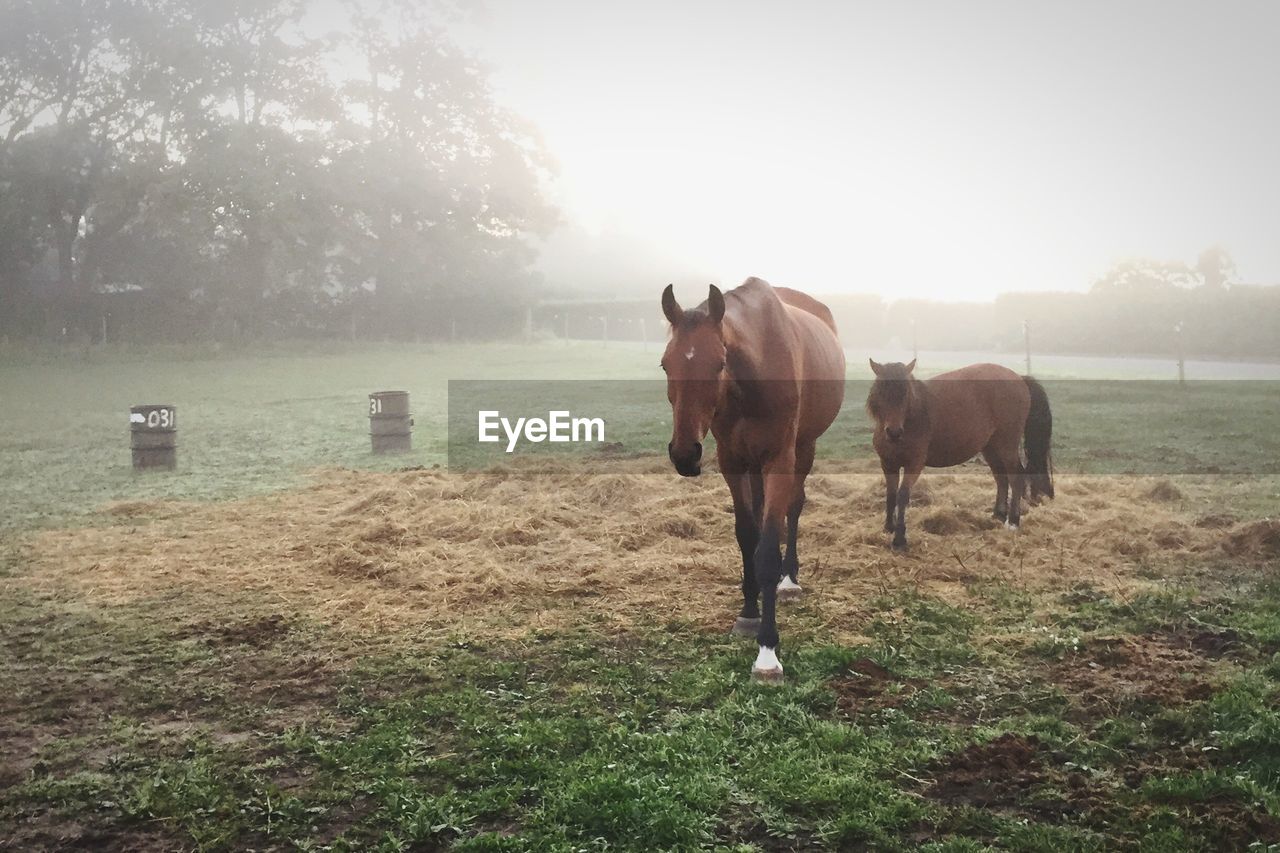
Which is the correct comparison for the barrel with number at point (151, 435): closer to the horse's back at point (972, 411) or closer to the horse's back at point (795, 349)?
the horse's back at point (795, 349)

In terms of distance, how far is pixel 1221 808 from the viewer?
254cm

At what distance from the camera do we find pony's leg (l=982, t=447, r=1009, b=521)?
6641 millimetres

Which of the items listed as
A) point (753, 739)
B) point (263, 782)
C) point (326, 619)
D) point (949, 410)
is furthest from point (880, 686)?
point (949, 410)

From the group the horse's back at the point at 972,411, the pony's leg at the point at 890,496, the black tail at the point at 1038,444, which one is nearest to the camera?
the pony's leg at the point at 890,496

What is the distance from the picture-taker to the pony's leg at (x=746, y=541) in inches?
163

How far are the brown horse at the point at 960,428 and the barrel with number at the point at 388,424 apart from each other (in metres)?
6.94

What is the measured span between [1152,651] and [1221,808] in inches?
59.8

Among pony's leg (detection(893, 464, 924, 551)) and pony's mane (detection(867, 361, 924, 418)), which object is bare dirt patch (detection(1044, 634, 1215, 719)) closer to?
pony's leg (detection(893, 464, 924, 551))

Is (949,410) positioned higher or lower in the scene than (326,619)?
higher

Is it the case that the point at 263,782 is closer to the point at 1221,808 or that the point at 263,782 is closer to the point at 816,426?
the point at 1221,808

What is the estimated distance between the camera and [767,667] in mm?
3678

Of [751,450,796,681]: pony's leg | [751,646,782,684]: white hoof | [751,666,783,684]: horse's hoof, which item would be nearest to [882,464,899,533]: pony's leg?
[751,450,796,681]: pony's leg
